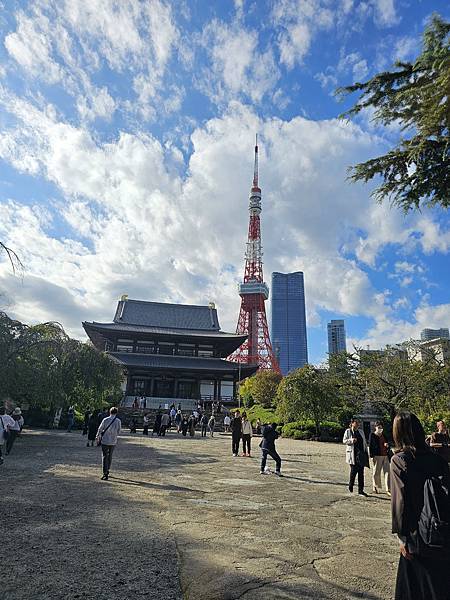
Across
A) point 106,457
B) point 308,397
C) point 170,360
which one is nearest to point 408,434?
point 106,457

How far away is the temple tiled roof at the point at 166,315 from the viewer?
4300cm

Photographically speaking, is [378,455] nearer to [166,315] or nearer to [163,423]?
[163,423]

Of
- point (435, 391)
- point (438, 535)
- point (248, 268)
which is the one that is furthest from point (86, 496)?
point (248, 268)

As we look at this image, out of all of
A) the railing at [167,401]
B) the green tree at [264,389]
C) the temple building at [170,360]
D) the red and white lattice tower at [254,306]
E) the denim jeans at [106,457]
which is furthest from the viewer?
the red and white lattice tower at [254,306]

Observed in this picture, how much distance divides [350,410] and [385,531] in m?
19.0

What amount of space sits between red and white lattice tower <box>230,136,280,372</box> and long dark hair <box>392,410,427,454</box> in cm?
4681

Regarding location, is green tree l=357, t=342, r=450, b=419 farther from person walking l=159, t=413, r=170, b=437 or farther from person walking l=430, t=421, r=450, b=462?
person walking l=430, t=421, r=450, b=462

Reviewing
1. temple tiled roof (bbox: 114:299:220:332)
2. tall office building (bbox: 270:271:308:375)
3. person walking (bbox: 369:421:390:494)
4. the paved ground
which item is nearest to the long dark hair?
the paved ground

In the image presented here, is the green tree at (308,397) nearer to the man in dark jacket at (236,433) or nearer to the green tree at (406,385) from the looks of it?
the green tree at (406,385)

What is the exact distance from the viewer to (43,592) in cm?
302

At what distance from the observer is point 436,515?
227cm

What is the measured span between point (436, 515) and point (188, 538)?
121 inches

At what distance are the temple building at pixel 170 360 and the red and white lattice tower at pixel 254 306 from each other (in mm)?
11129

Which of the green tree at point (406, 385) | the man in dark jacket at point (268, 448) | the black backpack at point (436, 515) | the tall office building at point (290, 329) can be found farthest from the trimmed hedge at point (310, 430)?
the tall office building at point (290, 329)
